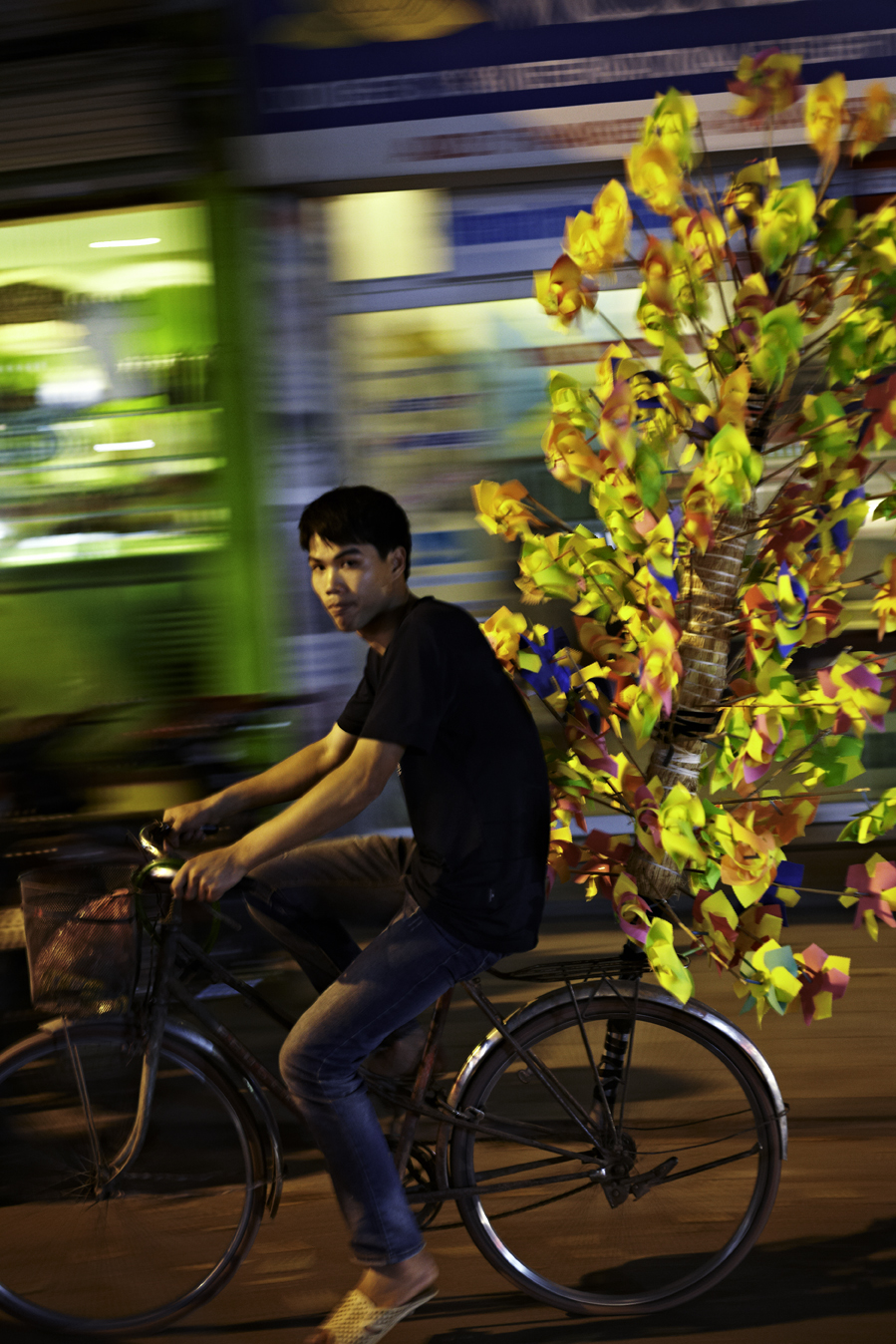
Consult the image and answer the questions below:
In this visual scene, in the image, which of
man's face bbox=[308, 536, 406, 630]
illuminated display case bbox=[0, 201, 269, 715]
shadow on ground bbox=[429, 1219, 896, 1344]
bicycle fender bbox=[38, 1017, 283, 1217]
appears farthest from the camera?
A: illuminated display case bbox=[0, 201, 269, 715]

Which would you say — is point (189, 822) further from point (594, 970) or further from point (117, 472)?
point (117, 472)

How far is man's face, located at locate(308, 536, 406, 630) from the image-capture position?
2207 millimetres

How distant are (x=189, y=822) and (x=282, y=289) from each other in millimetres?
3729

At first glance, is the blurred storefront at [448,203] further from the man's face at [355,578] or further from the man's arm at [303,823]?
the man's arm at [303,823]

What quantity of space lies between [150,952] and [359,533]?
3.25ft

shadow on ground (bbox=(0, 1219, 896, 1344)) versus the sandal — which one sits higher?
the sandal

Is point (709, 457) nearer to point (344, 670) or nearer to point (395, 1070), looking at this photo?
point (395, 1070)

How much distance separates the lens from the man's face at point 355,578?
2207 mm

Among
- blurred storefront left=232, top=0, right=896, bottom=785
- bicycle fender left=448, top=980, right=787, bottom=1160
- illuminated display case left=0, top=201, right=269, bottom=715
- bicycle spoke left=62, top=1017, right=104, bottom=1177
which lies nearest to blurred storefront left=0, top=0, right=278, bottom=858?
illuminated display case left=0, top=201, right=269, bottom=715

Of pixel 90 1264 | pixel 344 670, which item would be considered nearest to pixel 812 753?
pixel 90 1264

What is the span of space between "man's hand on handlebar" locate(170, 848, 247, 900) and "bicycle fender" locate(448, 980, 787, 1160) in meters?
0.70

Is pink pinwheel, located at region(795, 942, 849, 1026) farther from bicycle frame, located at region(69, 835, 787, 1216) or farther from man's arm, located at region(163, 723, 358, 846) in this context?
man's arm, located at region(163, 723, 358, 846)

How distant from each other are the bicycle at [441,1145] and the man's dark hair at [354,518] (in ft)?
2.65

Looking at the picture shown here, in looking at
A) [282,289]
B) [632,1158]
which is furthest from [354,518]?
[282,289]
